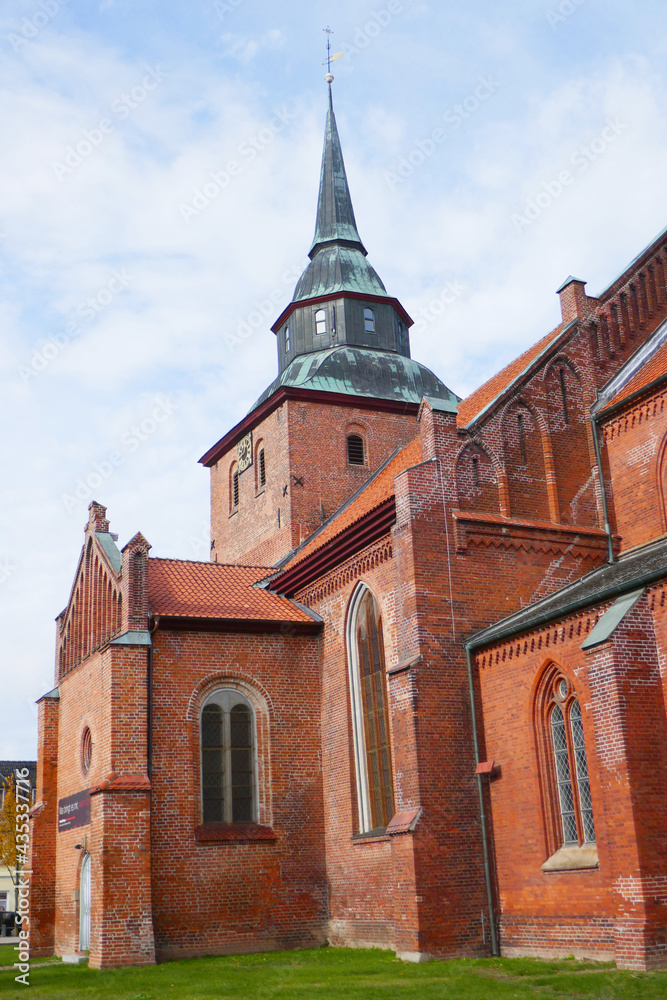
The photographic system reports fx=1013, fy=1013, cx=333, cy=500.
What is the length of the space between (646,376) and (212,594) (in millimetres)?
10361

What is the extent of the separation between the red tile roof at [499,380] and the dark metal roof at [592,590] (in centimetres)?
482

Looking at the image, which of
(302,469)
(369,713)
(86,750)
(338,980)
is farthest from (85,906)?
(302,469)

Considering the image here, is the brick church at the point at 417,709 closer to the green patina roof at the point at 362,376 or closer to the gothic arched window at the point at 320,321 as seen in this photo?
the green patina roof at the point at 362,376

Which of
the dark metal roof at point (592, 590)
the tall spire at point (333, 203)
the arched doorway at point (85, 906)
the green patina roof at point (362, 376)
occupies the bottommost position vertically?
the arched doorway at point (85, 906)

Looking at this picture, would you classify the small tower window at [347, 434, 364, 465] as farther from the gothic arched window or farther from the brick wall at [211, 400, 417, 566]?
the gothic arched window

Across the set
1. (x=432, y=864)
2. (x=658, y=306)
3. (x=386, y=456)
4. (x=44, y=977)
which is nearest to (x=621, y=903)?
(x=432, y=864)

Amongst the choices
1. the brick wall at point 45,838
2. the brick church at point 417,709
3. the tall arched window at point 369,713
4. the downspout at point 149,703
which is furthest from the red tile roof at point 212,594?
the brick wall at point 45,838

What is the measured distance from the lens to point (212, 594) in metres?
22.7

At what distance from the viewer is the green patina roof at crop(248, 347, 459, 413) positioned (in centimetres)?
2942

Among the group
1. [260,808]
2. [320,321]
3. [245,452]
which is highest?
[320,321]

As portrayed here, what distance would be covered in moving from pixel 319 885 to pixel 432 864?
5088 mm

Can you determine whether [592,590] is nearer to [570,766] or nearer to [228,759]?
[570,766]

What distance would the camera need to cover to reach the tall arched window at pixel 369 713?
19.5m

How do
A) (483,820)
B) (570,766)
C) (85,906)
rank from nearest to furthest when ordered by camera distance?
(570,766) < (483,820) < (85,906)
